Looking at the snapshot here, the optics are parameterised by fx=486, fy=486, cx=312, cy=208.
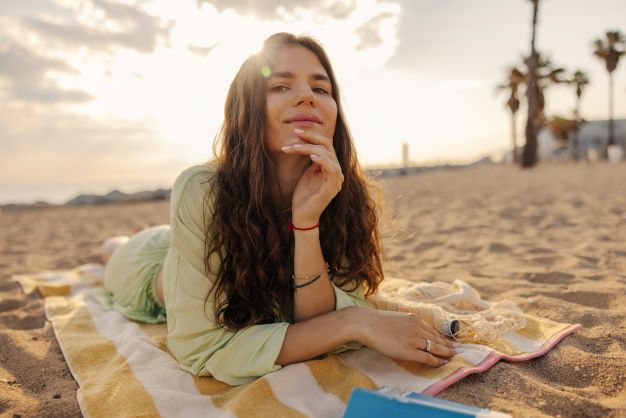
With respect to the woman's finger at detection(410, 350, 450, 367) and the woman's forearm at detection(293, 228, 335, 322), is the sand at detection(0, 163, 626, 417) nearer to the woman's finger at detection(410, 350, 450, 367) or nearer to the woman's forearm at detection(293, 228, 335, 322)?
the woman's finger at detection(410, 350, 450, 367)

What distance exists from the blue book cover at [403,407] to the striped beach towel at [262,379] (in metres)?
0.20

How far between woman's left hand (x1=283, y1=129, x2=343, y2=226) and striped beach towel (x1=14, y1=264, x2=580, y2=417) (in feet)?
1.95

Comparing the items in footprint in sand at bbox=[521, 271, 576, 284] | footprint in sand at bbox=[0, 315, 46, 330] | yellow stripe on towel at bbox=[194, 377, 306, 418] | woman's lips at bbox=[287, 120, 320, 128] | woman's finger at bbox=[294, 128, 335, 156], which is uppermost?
woman's lips at bbox=[287, 120, 320, 128]

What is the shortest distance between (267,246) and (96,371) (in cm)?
98

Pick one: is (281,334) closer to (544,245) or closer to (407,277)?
(407,277)

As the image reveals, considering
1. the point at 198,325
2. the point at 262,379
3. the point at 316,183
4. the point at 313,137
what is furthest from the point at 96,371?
the point at 313,137

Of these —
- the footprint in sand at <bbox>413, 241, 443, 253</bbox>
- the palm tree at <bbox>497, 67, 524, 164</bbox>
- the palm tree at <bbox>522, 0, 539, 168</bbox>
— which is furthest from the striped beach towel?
the palm tree at <bbox>497, 67, 524, 164</bbox>

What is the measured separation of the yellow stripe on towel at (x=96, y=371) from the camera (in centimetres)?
180

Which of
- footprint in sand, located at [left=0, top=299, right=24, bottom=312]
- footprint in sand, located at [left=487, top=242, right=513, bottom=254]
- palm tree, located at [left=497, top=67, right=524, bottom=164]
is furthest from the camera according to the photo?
palm tree, located at [left=497, top=67, right=524, bottom=164]

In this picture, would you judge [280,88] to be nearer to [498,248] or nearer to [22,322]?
[22,322]

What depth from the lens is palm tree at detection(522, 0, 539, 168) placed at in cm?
1643

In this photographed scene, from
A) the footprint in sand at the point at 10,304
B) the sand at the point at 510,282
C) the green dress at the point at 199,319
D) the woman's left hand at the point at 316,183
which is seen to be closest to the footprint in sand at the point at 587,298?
the sand at the point at 510,282

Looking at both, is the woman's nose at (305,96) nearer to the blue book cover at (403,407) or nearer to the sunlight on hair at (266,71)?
the sunlight on hair at (266,71)

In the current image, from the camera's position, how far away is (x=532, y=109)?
54.4 ft
